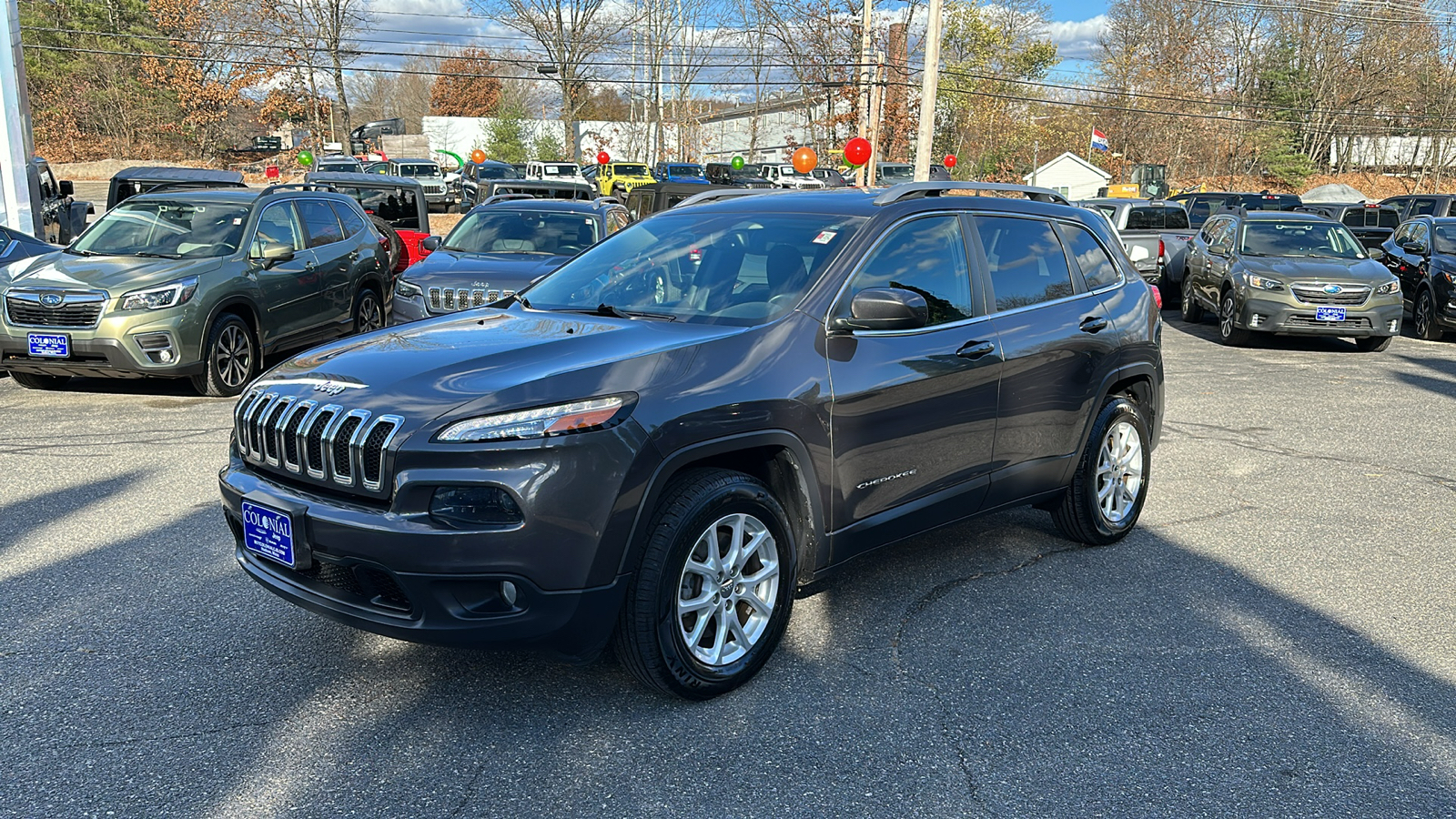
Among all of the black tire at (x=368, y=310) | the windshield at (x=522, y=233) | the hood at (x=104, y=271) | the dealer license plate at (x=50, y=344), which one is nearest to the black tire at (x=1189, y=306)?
the windshield at (x=522, y=233)

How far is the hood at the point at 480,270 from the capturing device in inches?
382

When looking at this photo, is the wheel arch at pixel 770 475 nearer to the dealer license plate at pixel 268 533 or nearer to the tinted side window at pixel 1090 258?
the dealer license plate at pixel 268 533

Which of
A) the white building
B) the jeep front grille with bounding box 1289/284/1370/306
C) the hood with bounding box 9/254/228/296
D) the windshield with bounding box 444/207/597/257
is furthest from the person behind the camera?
the white building

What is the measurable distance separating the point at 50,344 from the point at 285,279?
2.08m

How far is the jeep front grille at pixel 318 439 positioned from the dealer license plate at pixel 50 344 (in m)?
5.79

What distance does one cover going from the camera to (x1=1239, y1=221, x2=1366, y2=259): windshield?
1416cm

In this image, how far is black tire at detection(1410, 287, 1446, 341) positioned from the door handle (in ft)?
43.9

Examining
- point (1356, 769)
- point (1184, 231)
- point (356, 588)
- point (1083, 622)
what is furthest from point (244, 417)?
point (1184, 231)

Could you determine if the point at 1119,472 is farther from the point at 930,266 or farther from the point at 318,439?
the point at 318,439

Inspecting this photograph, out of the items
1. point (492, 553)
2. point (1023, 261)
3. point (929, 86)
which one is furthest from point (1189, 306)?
point (492, 553)

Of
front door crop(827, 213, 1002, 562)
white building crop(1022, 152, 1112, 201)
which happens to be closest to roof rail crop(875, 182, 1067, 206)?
front door crop(827, 213, 1002, 562)

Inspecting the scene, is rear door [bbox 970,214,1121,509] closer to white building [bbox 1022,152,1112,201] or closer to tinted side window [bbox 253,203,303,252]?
tinted side window [bbox 253,203,303,252]

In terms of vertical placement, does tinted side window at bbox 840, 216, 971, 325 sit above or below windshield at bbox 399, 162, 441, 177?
above

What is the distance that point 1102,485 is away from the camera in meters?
5.51
